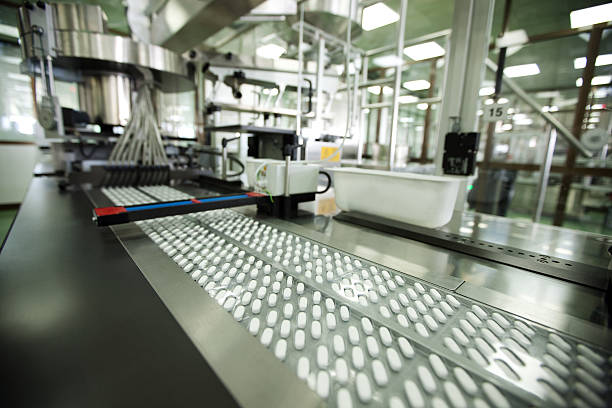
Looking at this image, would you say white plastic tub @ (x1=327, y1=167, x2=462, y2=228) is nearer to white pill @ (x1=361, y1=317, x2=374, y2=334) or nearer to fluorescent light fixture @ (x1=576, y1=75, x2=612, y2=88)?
white pill @ (x1=361, y1=317, x2=374, y2=334)

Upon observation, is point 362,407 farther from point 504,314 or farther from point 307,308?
point 504,314

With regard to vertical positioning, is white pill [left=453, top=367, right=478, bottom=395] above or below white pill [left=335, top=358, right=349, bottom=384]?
above

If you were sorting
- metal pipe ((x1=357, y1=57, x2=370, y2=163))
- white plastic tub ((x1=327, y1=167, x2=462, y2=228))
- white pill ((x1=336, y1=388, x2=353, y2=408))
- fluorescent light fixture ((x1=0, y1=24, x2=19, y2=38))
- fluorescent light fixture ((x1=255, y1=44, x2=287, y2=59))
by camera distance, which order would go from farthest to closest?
fluorescent light fixture ((x1=255, y1=44, x2=287, y2=59)) < fluorescent light fixture ((x1=0, y1=24, x2=19, y2=38)) < metal pipe ((x1=357, y1=57, x2=370, y2=163)) < white plastic tub ((x1=327, y1=167, x2=462, y2=228)) < white pill ((x1=336, y1=388, x2=353, y2=408))

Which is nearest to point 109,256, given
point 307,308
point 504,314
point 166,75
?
point 307,308

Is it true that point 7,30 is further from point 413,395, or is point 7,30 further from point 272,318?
point 413,395

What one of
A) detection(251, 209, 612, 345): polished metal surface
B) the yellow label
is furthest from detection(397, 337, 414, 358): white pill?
the yellow label

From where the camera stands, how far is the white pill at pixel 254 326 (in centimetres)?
37

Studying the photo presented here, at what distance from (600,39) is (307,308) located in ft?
7.43

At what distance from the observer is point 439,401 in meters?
0.27

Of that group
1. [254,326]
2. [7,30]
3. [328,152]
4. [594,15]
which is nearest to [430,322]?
[254,326]

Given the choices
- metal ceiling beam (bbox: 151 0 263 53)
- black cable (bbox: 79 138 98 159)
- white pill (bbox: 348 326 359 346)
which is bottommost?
white pill (bbox: 348 326 359 346)

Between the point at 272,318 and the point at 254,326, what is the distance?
0.10 ft

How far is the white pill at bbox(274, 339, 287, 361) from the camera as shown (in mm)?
329

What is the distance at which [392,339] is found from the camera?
0.37m
